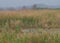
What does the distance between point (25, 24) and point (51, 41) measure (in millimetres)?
→ 11024

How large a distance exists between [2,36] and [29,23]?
10892mm

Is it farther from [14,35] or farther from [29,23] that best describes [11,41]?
[29,23]

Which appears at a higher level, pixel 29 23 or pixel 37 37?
pixel 37 37

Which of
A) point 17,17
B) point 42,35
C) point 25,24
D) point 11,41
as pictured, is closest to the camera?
point 11,41

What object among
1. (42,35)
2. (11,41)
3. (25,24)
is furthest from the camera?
(25,24)

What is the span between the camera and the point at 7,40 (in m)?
7.34

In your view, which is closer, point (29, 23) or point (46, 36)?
point (46, 36)

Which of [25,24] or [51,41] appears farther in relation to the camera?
[25,24]

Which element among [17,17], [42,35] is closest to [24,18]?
[17,17]

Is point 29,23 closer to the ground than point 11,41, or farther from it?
closer to the ground

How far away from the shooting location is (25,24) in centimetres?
1834

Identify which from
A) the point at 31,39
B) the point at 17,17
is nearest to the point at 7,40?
the point at 31,39

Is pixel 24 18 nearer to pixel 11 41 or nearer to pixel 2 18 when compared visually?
pixel 2 18

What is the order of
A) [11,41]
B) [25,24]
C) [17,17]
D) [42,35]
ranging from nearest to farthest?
1. [11,41]
2. [42,35]
3. [25,24]
4. [17,17]
